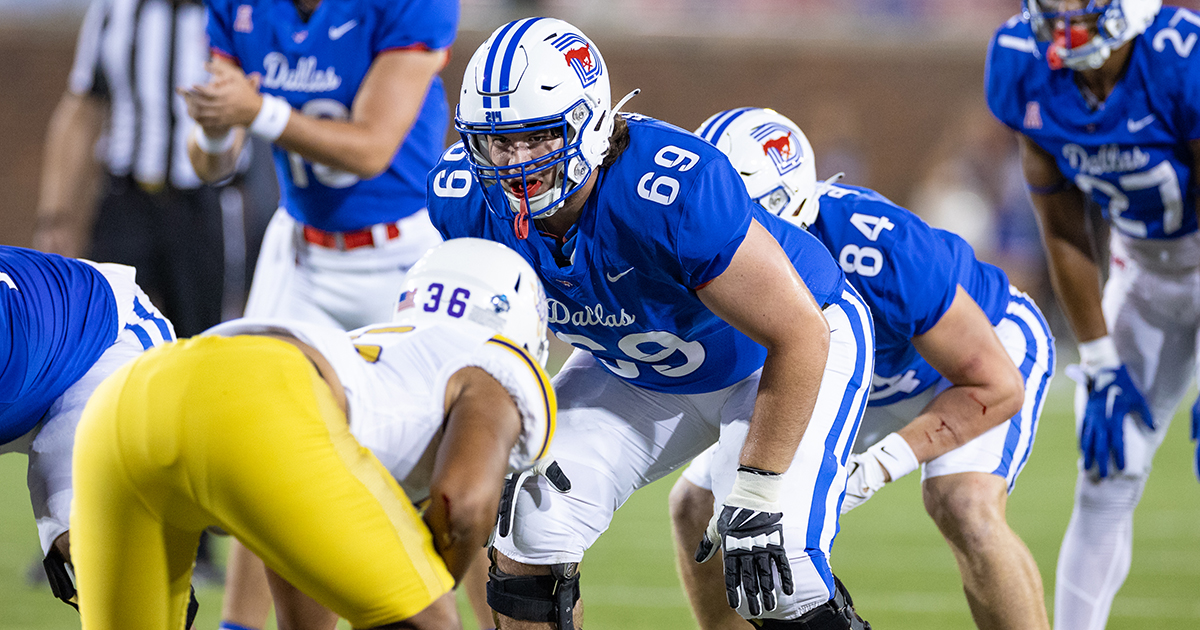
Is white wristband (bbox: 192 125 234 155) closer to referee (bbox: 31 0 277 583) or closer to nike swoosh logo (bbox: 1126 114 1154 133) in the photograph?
referee (bbox: 31 0 277 583)

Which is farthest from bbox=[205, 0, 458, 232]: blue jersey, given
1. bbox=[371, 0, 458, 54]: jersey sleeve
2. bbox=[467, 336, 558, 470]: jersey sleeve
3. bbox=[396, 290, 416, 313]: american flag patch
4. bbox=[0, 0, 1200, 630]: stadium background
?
bbox=[0, 0, 1200, 630]: stadium background

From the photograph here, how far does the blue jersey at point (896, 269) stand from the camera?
10.5 feet

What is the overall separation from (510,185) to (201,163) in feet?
5.21

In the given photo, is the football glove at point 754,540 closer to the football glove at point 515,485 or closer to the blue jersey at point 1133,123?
Result: the football glove at point 515,485

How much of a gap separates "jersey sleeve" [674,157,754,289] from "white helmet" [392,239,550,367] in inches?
12.5

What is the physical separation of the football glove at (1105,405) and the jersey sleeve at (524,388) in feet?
7.72

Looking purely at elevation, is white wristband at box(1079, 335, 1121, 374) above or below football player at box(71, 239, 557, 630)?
below

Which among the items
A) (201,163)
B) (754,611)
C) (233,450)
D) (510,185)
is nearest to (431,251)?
(510,185)

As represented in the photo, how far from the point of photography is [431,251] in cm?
258

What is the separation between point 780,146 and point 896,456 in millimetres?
862

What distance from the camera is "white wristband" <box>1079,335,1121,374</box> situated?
4246mm

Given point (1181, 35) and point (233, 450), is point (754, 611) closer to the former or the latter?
point (233, 450)

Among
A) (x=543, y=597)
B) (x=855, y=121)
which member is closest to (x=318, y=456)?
(x=543, y=597)

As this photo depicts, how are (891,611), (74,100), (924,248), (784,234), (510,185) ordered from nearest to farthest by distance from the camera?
(510,185), (784,234), (924,248), (891,611), (74,100)
